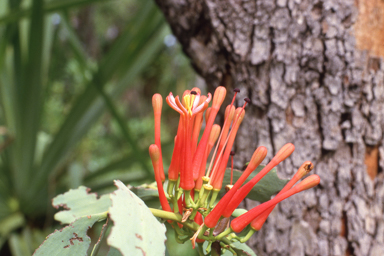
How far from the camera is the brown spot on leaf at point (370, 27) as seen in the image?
461 millimetres

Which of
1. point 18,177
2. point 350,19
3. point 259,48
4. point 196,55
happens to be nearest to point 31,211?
point 18,177

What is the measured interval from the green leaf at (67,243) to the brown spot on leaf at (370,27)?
1.58ft

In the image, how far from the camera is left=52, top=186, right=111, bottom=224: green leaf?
0.31 metres

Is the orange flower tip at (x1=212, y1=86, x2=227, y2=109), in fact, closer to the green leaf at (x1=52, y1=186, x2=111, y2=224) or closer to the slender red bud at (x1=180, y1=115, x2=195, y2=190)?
the slender red bud at (x1=180, y1=115, x2=195, y2=190)

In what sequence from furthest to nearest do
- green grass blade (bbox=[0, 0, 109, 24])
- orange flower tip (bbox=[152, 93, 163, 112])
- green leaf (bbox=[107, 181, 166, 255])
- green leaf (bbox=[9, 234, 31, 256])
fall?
A: green leaf (bbox=[9, 234, 31, 256]) < green grass blade (bbox=[0, 0, 109, 24]) < orange flower tip (bbox=[152, 93, 163, 112]) < green leaf (bbox=[107, 181, 166, 255])

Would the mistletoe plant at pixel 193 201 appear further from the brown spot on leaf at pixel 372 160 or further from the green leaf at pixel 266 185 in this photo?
the brown spot on leaf at pixel 372 160

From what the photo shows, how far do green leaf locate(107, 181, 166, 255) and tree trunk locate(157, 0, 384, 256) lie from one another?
1.10ft

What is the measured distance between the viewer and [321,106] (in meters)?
0.47

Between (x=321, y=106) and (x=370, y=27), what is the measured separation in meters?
0.15

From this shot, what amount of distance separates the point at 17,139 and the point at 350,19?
1217mm

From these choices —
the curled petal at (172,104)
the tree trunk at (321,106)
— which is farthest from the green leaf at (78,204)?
the tree trunk at (321,106)

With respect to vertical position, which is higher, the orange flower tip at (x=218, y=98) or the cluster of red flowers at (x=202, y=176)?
the orange flower tip at (x=218, y=98)

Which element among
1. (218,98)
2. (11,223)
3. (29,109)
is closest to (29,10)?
(29,109)

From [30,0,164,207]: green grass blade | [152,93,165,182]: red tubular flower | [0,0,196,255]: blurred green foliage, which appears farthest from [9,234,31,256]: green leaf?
[152,93,165,182]: red tubular flower
